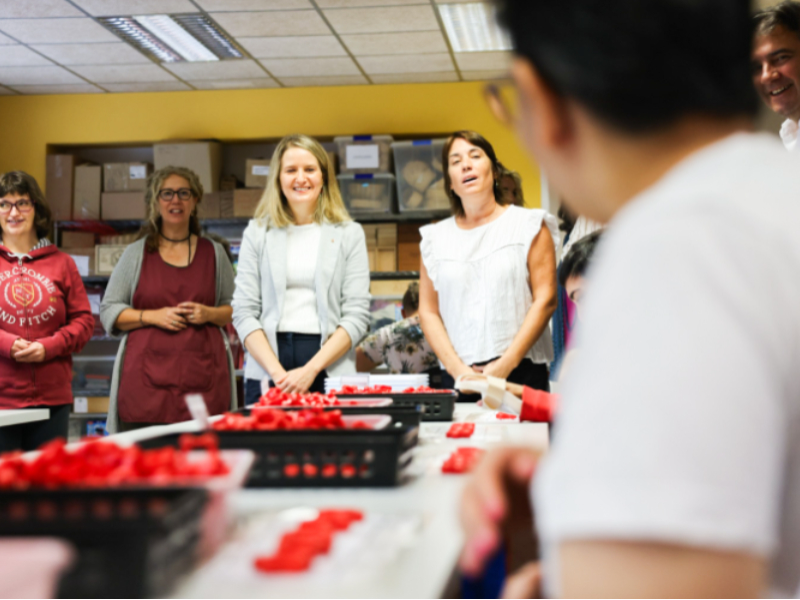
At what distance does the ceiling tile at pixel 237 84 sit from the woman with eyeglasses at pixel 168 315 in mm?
2664

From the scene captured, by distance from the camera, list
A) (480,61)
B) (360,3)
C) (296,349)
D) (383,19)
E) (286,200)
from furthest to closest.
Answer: (480,61) → (383,19) → (360,3) → (286,200) → (296,349)

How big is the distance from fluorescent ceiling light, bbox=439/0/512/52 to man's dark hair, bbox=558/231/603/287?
2.18 metres

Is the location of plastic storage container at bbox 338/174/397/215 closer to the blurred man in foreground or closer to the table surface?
the table surface

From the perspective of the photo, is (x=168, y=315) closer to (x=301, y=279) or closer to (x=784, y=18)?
(x=301, y=279)

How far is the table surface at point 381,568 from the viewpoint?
25.3 inches

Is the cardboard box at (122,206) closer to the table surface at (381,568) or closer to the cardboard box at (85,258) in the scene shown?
the cardboard box at (85,258)

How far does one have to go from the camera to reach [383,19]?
14.6 feet

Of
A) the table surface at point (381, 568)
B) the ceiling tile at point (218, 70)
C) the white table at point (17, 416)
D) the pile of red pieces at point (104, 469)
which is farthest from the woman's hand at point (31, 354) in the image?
the ceiling tile at point (218, 70)

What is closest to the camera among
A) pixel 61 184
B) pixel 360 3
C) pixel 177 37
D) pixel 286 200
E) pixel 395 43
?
pixel 286 200

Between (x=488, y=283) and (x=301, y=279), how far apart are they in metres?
0.63

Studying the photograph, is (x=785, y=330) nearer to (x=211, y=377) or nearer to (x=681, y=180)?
(x=681, y=180)

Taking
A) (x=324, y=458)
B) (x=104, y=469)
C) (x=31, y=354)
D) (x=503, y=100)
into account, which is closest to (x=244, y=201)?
(x=31, y=354)

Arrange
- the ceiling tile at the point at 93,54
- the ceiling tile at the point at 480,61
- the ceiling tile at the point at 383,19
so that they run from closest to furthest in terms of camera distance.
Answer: the ceiling tile at the point at 383,19
the ceiling tile at the point at 93,54
the ceiling tile at the point at 480,61

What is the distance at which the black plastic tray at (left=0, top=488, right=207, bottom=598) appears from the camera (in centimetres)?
60
